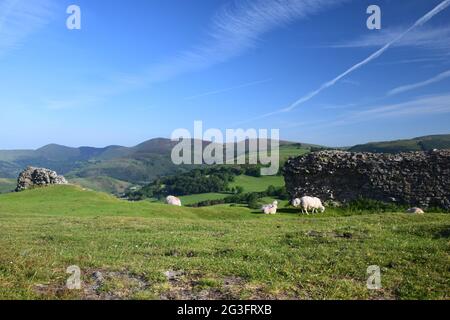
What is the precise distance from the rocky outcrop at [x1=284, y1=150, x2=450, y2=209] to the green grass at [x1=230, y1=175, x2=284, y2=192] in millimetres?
66106

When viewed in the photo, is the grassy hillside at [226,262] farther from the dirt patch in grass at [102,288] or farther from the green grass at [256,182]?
the green grass at [256,182]

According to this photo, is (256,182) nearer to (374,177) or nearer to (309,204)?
(374,177)

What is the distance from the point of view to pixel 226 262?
49.9 feet

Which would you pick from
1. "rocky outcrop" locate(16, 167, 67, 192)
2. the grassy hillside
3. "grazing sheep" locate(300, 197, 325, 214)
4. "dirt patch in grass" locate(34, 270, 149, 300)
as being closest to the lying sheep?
"grazing sheep" locate(300, 197, 325, 214)

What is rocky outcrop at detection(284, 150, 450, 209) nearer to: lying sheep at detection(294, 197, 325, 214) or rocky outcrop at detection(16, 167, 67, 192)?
lying sheep at detection(294, 197, 325, 214)

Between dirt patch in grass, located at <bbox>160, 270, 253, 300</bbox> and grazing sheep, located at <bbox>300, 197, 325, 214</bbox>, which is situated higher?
dirt patch in grass, located at <bbox>160, 270, 253, 300</bbox>

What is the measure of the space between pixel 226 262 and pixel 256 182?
114 m

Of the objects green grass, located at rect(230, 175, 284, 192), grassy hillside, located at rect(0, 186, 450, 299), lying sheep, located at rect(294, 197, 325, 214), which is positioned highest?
grassy hillside, located at rect(0, 186, 450, 299)

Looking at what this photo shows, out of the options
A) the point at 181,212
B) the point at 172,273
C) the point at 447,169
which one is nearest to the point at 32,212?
the point at 181,212

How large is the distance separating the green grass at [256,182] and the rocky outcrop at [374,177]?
6611 centimetres

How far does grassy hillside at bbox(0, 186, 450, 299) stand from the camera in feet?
38.7
